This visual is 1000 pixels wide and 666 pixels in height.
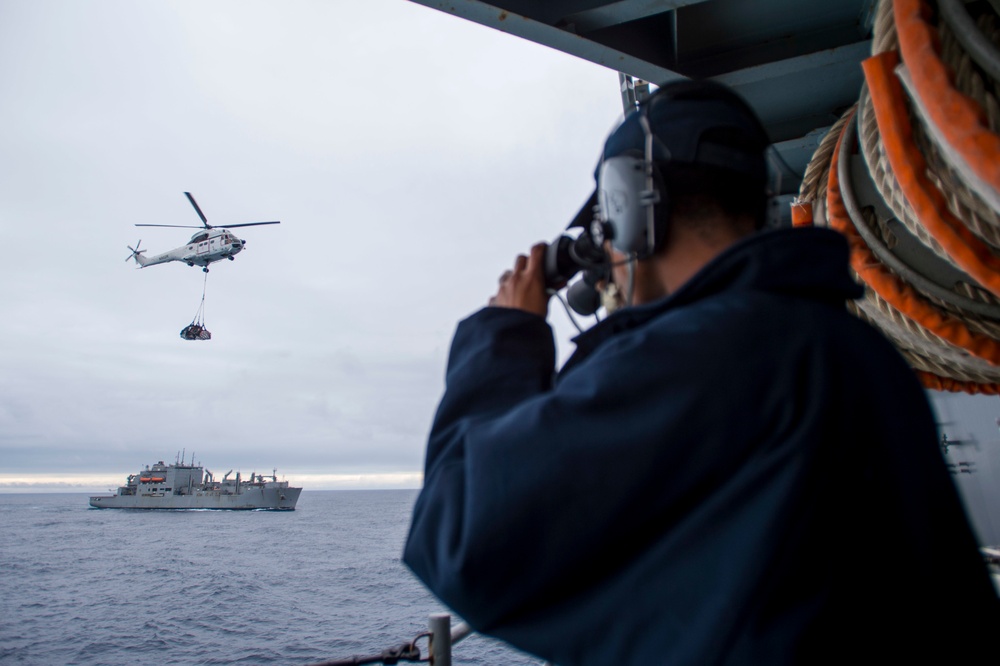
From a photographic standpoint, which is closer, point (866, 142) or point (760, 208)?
point (760, 208)

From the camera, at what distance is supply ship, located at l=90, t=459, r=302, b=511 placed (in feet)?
246

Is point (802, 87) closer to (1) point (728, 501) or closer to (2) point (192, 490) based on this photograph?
(1) point (728, 501)

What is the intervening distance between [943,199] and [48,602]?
41.7 meters

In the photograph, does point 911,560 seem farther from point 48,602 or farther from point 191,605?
point 48,602

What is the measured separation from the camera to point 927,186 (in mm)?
1683

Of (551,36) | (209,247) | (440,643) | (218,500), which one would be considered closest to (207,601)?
(209,247)

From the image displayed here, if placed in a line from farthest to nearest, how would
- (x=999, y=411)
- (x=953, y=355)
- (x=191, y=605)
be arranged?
1. (x=191, y=605)
2. (x=999, y=411)
3. (x=953, y=355)

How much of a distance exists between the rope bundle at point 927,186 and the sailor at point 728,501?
82cm

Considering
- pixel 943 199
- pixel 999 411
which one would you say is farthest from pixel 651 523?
pixel 999 411

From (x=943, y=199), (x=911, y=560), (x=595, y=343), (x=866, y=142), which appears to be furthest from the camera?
(x=866, y=142)

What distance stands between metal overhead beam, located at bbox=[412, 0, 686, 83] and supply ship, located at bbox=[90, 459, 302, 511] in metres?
81.9

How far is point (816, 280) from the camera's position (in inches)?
35.3

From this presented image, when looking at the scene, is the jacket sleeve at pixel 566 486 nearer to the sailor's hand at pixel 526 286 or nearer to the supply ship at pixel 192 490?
the sailor's hand at pixel 526 286

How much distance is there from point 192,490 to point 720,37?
Result: 8463 cm
